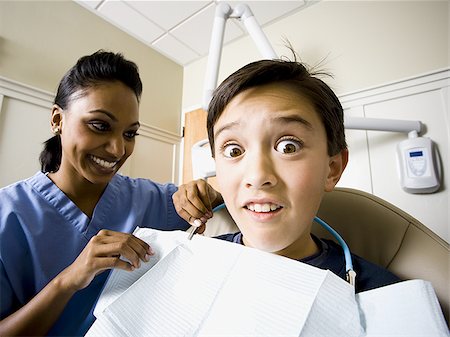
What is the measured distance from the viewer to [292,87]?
0.49 metres

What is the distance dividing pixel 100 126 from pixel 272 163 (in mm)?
487

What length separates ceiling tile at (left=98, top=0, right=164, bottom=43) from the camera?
1.72 m

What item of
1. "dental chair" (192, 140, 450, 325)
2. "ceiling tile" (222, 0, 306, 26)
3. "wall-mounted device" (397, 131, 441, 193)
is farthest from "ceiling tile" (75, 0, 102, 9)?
"wall-mounted device" (397, 131, 441, 193)

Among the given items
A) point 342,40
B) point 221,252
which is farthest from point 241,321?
point 342,40

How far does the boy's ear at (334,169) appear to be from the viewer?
20.3 inches

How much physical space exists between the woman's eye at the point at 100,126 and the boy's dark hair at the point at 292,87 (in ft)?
1.07

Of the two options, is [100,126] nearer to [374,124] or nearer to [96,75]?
[96,75]

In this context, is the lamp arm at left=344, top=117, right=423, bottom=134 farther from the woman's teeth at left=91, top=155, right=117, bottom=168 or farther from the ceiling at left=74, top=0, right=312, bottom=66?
the ceiling at left=74, top=0, right=312, bottom=66

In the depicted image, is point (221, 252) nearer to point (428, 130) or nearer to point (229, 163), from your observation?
point (229, 163)

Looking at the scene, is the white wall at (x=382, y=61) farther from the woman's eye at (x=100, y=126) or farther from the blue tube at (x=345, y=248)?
the woman's eye at (x=100, y=126)

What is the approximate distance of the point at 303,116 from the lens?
1.51ft

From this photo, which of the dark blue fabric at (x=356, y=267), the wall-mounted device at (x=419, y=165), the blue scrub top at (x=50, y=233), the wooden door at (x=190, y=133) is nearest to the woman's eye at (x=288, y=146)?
the dark blue fabric at (x=356, y=267)

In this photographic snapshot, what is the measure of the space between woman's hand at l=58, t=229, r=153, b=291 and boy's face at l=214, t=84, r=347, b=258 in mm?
167

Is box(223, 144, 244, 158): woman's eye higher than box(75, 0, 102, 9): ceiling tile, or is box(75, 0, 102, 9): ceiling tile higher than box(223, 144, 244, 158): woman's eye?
box(75, 0, 102, 9): ceiling tile
